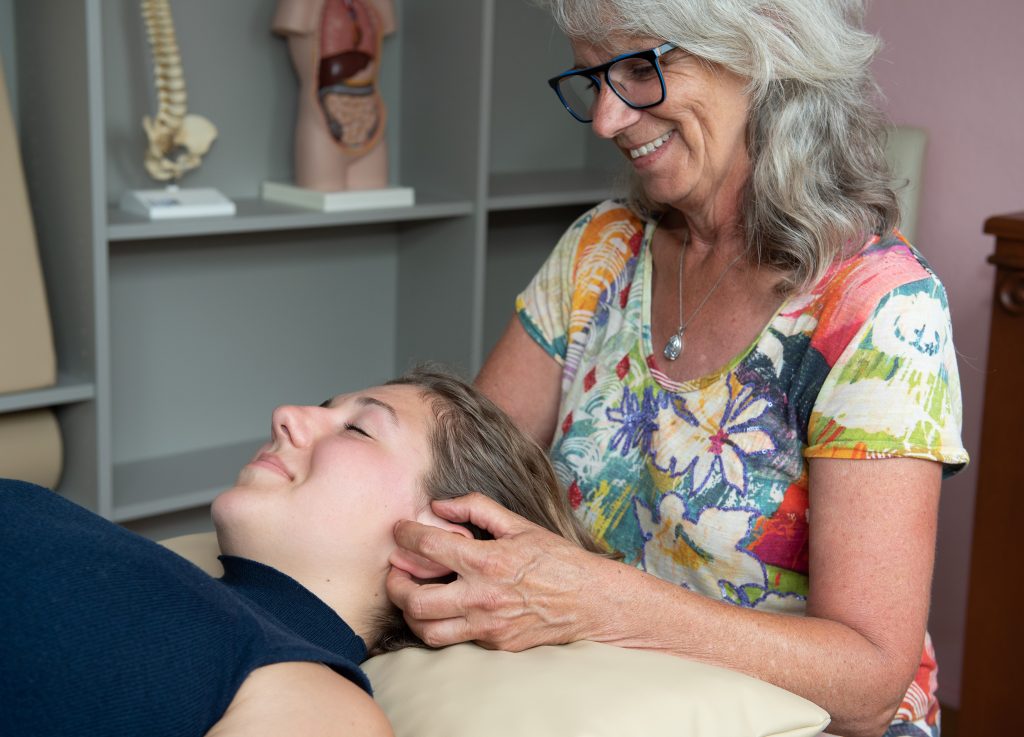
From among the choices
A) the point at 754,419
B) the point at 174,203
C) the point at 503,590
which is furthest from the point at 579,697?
the point at 174,203

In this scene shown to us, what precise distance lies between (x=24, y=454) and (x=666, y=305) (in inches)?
51.4

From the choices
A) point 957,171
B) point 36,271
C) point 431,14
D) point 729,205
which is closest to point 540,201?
point 431,14

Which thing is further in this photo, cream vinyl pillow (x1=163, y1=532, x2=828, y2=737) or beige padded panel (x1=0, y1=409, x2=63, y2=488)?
beige padded panel (x1=0, y1=409, x2=63, y2=488)

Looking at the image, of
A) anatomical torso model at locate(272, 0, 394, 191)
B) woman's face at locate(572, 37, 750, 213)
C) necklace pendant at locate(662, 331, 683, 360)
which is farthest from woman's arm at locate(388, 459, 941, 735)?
anatomical torso model at locate(272, 0, 394, 191)

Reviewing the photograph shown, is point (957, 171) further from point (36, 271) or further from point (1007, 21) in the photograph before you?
point (36, 271)

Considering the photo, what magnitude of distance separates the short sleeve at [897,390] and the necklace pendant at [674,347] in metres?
0.23

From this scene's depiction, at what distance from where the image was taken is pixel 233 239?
105 inches

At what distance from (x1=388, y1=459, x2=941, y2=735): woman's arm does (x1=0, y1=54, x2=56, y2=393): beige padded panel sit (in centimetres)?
121

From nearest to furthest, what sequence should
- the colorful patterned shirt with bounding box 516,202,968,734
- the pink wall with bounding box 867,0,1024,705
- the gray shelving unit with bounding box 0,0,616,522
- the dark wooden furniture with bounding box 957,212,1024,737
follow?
the colorful patterned shirt with bounding box 516,202,968,734 → the dark wooden furniture with bounding box 957,212,1024,737 → the gray shelving unit with bounding box 0,0,616,522 → the pink wall with bounding box 867,0,1024,705

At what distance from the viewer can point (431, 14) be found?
2709 mm

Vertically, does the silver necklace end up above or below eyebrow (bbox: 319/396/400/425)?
above

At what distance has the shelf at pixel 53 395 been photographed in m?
2.12

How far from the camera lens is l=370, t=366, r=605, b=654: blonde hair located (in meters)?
1.27

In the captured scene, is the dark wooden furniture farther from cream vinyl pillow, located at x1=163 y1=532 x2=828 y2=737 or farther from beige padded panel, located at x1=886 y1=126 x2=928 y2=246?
cream vinyl pillow, located at x1=163 y1=532 x2=828 y2=737
